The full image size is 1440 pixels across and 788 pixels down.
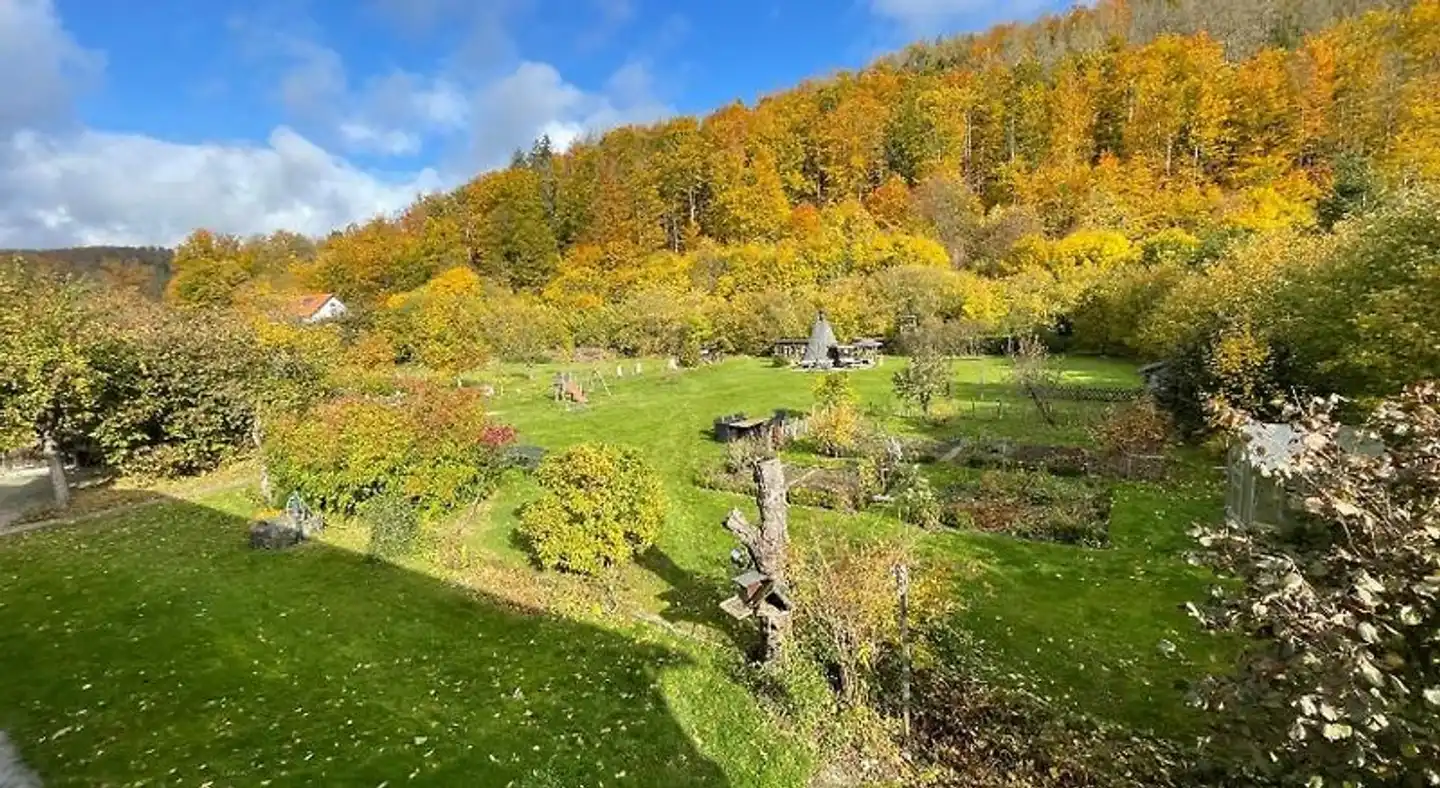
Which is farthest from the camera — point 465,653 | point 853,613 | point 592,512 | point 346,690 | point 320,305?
point 320,305

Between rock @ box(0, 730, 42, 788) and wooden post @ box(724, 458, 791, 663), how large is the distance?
8245 millimetres

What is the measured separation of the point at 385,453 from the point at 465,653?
767cm

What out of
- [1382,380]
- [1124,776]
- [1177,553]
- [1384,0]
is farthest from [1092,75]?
[1124,776]

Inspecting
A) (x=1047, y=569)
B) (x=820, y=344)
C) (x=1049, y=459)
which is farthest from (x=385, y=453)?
(x=820, y=344)

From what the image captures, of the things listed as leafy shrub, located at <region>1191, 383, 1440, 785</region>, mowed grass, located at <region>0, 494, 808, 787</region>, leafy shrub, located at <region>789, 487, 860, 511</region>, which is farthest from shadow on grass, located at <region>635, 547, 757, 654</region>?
leafy shrub, located at <region>1191, 383, 1440, 785</region>

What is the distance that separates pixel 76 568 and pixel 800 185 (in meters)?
73.4

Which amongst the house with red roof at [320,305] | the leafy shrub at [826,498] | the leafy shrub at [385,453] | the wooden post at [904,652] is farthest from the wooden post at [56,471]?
the house with red roof at [320,305]

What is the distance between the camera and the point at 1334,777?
12.0ft

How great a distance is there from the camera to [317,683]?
1004cm

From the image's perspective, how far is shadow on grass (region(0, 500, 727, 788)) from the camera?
817cm

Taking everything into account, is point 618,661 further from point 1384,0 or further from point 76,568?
point 1384,0

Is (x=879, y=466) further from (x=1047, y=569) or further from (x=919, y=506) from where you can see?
(x=1047, y=569)

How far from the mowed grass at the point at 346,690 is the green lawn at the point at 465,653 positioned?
0.12 ft

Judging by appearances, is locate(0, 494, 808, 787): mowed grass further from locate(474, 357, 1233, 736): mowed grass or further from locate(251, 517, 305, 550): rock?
locate(474, 357, 1233, 736): mowed grass
